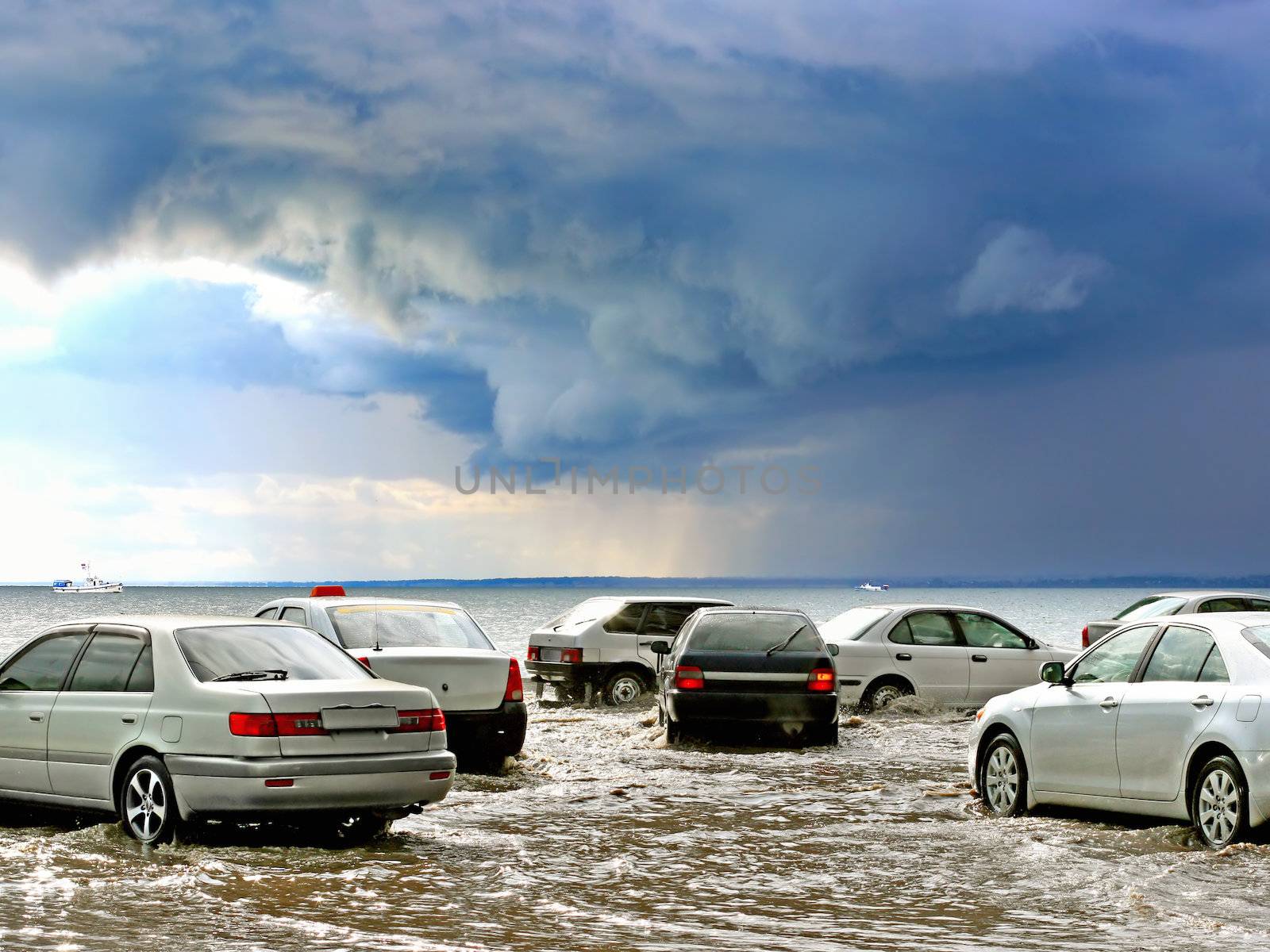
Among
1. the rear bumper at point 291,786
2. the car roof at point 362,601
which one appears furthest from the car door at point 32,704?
the car roof at point 362,601

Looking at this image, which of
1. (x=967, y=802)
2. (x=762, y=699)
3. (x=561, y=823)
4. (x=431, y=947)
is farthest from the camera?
(x=762, y=699)

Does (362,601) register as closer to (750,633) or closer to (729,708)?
(729,708)

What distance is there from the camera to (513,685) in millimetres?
13641

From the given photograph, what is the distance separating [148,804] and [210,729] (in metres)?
0.68

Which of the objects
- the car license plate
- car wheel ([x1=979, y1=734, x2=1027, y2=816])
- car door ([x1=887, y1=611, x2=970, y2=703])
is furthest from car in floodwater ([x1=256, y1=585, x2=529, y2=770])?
car door ([x1=887, y1=611, x2=970, y2=703])

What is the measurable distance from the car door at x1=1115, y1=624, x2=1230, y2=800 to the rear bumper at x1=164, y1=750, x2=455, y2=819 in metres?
4.82

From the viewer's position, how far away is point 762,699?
1611 cm

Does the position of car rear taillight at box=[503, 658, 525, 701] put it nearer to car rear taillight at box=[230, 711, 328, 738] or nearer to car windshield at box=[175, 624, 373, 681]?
car windshield at box=[175, 624, 373, 681]

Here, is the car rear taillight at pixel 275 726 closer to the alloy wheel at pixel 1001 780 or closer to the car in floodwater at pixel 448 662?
the car in floodwater at pixel 448 662

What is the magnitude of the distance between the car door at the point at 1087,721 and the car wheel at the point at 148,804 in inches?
239

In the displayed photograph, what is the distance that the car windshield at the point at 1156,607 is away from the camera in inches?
832

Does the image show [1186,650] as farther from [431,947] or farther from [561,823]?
[431,947]

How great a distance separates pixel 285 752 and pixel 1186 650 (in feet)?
19.4

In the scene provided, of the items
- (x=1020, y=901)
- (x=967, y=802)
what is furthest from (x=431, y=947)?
(x=967, y=802)
